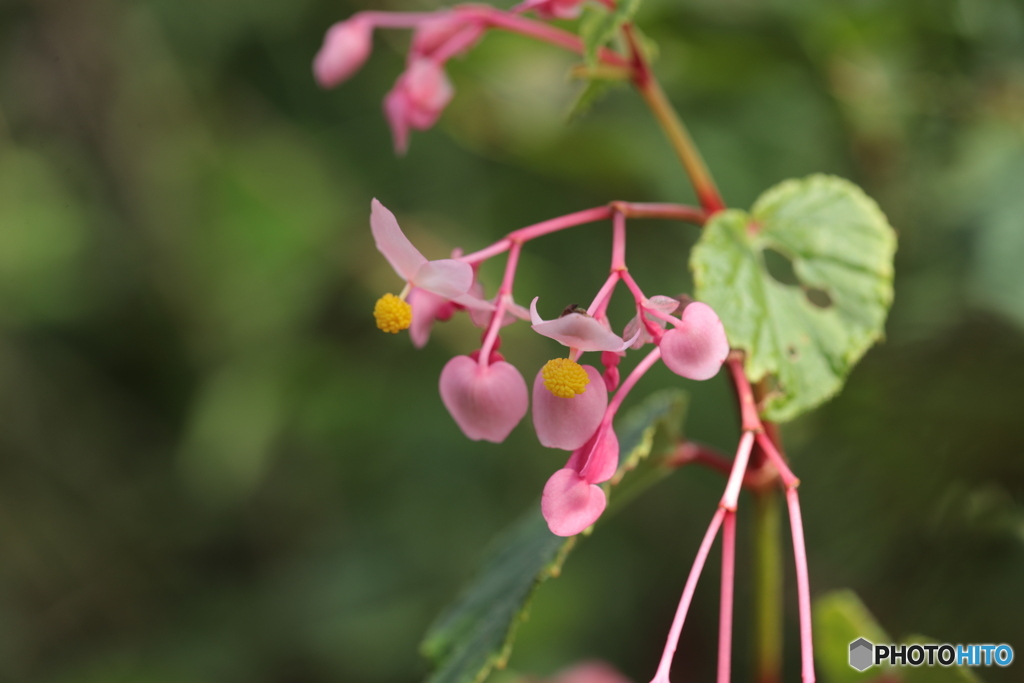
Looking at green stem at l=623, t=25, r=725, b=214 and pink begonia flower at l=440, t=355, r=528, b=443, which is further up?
green stem at l=623, t=25, r=725, b=214

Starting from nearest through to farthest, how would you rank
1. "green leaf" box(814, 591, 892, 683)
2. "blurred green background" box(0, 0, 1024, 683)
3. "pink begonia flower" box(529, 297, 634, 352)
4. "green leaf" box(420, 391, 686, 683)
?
"pink begonia flower" box(529, 297, 634, 352) → "green leaf" box(420, 391, 686, 683) → "green leaf" box(814, 591, 892, 683) → "blurred green background" box(0, 0, 1024, 683)

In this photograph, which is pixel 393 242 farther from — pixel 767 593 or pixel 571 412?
pixel 767 593

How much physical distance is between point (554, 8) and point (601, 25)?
3 cm

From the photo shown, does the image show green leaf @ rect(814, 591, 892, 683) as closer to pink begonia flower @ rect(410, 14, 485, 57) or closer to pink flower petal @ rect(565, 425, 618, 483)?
pink flower petal @ rect(565, 425, 618, 483)

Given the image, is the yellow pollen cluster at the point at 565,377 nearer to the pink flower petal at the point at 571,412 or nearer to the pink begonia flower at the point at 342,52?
the pink flower petal at the point at 571,412

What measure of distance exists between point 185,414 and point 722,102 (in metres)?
1.08

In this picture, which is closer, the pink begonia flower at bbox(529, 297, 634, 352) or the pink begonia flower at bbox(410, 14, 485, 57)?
the pink begonia flower at bbox(529, 297, 634, 352)

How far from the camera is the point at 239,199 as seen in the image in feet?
4.33

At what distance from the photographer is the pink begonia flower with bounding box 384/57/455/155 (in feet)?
1.65

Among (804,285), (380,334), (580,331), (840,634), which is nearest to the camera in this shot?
(580,331)

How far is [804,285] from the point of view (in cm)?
44

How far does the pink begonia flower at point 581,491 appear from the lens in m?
0.34
